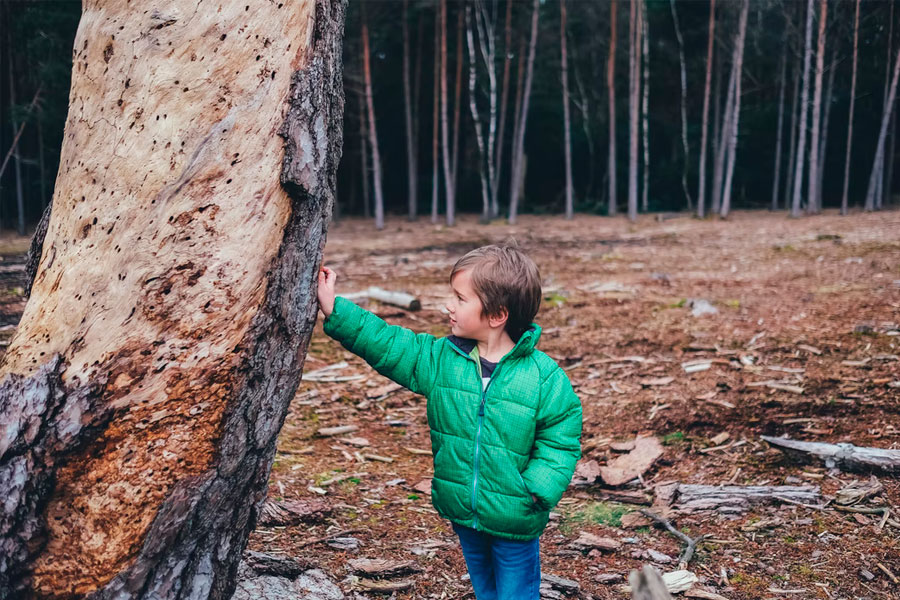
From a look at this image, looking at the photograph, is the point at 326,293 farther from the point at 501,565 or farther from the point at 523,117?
the point at 523,117

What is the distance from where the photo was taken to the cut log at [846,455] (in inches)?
161

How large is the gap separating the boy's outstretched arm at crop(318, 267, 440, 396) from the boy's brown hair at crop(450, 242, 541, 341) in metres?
0.31

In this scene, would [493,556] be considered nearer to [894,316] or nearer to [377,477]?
[377,477]

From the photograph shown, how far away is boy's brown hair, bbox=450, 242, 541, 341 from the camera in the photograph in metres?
2.51

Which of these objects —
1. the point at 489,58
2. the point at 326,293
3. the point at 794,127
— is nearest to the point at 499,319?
the point at 326,293

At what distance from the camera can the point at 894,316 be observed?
23.8ft

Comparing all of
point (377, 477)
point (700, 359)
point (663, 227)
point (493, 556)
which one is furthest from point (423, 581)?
point (663, 227)

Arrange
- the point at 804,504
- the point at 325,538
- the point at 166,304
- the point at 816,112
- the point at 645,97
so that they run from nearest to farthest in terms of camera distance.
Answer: the point at 166,304
the point at 325,538
the point at 804,504
the point at 816,112
the point at 645,97

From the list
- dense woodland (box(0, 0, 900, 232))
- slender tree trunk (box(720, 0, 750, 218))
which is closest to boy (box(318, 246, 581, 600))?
dense woodland (box(0, 0, 900, 232))

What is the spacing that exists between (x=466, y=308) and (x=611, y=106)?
923 inches

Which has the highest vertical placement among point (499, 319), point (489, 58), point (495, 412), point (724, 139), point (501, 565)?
point (489, 58)

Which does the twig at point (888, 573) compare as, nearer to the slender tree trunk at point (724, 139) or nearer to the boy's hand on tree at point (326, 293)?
the boy's hand on tree at point (326, 293)

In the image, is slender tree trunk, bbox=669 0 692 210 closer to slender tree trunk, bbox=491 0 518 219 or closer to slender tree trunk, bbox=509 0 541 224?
slender tree trunk, bbox=509 0 541 224

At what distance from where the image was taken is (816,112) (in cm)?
2061
